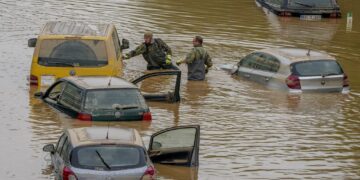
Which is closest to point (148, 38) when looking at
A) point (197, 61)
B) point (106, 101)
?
point (197, 61)

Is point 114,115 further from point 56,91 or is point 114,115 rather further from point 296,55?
point 296,55

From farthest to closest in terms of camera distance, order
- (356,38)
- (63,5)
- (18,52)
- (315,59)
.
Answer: (63,5)
(356,38)
(18,52)
(315,59)

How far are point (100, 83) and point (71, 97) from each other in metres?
0.79

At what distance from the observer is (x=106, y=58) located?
2439cm

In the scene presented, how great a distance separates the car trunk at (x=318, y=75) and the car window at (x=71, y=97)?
23.4 feet

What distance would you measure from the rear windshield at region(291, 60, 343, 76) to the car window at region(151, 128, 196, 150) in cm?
875

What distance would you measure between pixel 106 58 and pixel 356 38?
1570 centimetres


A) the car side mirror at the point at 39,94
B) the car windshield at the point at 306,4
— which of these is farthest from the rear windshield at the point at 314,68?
the car windshield at the point at 306,4

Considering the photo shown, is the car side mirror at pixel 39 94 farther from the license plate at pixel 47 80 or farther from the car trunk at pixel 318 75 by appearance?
the car trunk at pixel 318 75

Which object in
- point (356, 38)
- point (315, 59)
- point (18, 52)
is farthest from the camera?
point (356, 38)

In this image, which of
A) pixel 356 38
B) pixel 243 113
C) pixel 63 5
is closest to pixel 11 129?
pixel 243 113

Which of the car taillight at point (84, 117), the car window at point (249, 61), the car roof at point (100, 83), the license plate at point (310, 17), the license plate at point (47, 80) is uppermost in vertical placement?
the car roof at point (100, 83)

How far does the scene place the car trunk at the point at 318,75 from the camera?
86.6 feet

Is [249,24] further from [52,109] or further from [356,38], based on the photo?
[52,109]
